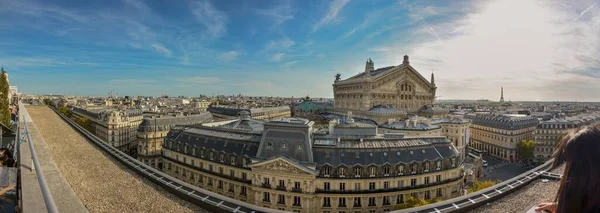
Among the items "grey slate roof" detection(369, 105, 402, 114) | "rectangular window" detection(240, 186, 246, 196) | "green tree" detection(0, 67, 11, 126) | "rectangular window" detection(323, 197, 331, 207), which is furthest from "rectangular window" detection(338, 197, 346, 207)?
"green tree" detection(0, 67, 11, 126)

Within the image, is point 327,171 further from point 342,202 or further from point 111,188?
point 111,188

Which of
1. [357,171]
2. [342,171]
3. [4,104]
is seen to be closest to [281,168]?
[342,171]

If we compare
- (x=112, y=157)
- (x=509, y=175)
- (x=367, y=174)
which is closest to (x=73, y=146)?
(x=112, y=157)

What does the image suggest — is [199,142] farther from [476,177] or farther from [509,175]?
[509,175]

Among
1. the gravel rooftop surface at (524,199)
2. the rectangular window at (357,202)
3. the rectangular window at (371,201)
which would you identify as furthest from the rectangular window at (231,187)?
the gravel rooftop surface at (524,199)

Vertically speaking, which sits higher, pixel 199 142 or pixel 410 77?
pixel 410 77

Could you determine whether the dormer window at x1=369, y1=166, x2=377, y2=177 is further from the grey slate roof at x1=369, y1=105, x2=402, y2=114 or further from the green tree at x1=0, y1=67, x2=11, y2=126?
the green tree at x1=0, y1=67, x2=11, y2=126
